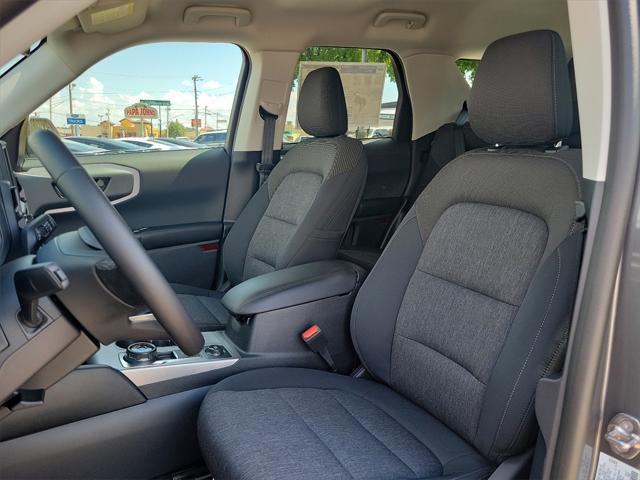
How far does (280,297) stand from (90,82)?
126 centimetres

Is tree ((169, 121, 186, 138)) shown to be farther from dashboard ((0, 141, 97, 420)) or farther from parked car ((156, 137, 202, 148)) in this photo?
dashboard ((0, 141, 97, 420))

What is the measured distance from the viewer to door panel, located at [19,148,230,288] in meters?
2.67

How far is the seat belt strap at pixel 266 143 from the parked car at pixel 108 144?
56 cm

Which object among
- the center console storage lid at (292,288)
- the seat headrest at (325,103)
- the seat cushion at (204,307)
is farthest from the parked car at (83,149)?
the center console storage lid at (292,288)

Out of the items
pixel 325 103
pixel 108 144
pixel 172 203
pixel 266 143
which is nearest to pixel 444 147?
pixel 266 143

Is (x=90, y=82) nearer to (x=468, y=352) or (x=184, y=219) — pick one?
(x=184, y=219)

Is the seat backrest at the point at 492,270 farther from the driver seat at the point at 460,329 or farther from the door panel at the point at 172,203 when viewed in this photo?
the door panel at the point at 172,203

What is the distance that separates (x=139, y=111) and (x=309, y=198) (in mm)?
902

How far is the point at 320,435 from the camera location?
1.45 meters

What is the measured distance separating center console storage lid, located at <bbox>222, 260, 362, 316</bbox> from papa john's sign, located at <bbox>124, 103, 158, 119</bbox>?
1.09 metres

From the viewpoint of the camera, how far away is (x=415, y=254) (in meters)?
1.80

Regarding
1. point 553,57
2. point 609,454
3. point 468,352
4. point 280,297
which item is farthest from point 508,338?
point 280,297

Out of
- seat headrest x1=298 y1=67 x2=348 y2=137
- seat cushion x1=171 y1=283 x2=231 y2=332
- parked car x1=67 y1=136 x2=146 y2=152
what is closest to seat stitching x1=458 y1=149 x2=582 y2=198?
seat headrest x1=298 y1=67 x2=348 y2=137

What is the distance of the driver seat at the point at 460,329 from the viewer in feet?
4.39
